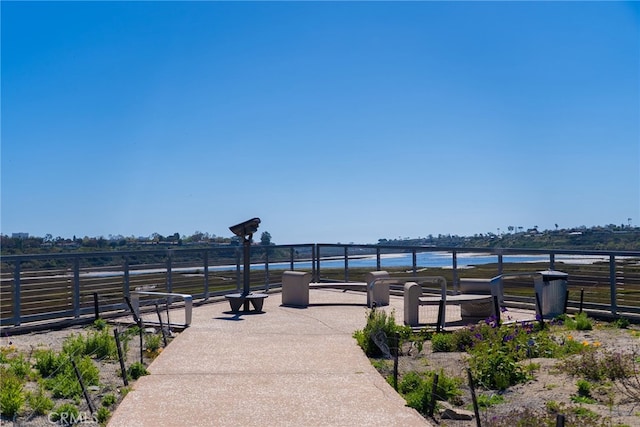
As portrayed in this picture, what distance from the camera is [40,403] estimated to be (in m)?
5.59

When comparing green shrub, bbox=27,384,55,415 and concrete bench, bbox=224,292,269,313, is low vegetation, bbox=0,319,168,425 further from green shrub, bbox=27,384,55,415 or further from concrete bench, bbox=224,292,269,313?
concrete bench, bbox=224,292,269,313

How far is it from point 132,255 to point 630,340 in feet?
28.5

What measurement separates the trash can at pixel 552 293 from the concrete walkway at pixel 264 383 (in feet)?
10.6

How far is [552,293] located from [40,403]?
847 cm

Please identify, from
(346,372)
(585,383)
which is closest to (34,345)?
(346,372)

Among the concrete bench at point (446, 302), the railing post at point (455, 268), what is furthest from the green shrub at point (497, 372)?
the railing post at point (455, 268)

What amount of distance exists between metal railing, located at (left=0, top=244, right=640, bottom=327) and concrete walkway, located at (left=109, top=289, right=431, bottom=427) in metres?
2.26

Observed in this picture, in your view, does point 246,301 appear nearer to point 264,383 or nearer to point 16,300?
point 16,300

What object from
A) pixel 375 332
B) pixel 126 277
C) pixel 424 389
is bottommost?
pixel 424 389

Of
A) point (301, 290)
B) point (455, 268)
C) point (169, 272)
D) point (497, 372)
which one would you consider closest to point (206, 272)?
point (169, 272)

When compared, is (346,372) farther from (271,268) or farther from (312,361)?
(271,268)

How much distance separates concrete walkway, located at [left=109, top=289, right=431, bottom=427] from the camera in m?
→ 5.48

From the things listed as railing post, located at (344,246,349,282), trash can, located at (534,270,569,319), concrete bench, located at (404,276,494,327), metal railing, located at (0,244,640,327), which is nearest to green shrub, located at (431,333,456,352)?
concrete bench, located at (404,276,494,327)

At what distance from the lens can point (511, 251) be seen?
12.3 m
